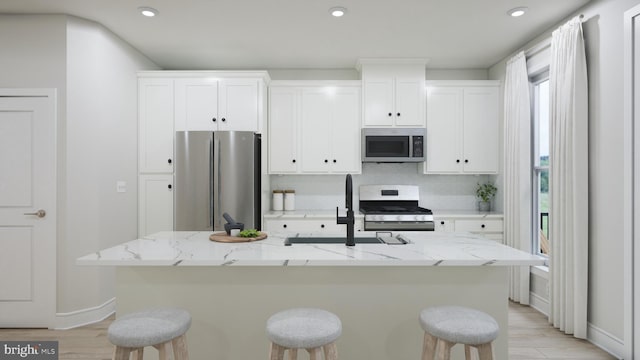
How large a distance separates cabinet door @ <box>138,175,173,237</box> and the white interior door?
938 mm

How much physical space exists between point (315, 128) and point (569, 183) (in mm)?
2647

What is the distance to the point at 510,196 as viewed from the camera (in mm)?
4043

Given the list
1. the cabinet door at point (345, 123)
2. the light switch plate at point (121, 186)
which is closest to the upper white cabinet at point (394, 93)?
the cabinet door at point (345, 123)

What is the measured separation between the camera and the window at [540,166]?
383cm

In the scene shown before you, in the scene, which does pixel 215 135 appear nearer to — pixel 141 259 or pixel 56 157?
pixel 56 157

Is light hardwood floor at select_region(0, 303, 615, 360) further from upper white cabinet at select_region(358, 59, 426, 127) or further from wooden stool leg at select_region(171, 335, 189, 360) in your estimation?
upper white cabinet at select_region(358, 59, 426, 127)

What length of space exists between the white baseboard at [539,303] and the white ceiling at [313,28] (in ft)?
8.59

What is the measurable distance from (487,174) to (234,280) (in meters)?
3.79

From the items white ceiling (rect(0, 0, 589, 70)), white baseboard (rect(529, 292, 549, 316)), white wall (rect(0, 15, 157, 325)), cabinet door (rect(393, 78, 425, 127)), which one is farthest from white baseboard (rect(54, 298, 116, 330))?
white baseboard (rect(529, 292, 549, 316))

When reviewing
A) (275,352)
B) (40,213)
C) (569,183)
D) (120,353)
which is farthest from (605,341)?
(40,213)

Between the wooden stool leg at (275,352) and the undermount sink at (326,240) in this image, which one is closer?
the wooden stool leg at (275,352)

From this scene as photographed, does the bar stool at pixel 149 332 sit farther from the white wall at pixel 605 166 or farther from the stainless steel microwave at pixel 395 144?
the stainless steel microwave at pixel 395 144

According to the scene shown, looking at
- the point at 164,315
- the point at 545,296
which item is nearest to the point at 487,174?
the point at 545,296

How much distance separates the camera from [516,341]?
9.66 ft
